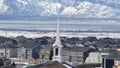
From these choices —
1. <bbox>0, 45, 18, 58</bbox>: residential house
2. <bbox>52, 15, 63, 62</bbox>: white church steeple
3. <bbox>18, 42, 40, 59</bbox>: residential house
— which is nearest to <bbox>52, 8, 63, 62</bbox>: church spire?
<bbox>52, 15, 63, 62</bbox>: white church steeple

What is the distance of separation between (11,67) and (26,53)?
17.5 metres

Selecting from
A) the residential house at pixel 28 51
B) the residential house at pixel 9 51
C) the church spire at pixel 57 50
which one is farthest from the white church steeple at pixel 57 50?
the residential house at pixel 9 51

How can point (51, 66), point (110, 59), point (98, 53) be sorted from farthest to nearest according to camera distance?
point (98, 53), point (110, 59), point (51, 66)

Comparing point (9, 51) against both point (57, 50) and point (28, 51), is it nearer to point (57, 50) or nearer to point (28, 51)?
point (28, 51)

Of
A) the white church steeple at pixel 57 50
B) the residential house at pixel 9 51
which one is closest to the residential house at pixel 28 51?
the residential house at pixel 9 51

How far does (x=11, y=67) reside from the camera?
3384cm

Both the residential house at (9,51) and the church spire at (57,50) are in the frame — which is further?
the residential house at (9,51)

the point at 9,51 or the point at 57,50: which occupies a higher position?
the point at 57,50

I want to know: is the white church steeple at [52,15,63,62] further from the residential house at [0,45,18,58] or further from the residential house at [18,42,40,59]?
the residential house at [0,45,18,58]

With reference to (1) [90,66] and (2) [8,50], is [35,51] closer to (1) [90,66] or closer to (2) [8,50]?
(2) [8,50]

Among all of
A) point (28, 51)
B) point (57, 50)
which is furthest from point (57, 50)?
point (28, 51)

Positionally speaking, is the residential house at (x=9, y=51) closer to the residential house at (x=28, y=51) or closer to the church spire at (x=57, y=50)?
the residential house at (x=28, y=51)

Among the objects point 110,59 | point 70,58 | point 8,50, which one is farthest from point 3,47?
point 110,59

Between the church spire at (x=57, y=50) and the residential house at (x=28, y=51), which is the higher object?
the church spire at (x=57, y=50)
